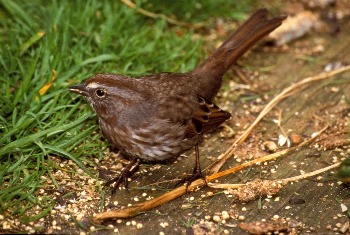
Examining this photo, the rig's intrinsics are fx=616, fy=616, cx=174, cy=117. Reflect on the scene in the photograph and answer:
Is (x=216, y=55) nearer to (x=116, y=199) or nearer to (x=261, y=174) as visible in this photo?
(x=261, y=174)

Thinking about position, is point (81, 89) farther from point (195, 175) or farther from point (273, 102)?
point (273, 102)

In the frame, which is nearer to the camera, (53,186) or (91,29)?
(53,186)

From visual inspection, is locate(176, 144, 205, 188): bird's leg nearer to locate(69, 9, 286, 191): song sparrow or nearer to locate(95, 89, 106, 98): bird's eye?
locate(69, 9, 286, 191): song sparrow

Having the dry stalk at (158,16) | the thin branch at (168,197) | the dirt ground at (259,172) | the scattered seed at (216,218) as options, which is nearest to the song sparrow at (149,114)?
the thin branch at (168,197)

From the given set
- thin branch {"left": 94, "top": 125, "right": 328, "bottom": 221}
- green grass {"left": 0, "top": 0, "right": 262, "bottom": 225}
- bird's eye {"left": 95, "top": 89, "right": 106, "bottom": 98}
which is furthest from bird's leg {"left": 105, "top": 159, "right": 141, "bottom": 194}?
bird's eye {"left": 95, "top": 89, "right": 106, "bottom": 98}

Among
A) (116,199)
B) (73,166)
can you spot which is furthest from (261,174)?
(73,166)

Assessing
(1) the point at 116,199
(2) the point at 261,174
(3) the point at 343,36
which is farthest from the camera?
(3) the point at 343,36

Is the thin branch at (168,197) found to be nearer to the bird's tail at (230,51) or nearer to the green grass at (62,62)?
the green grass at (62,62)
